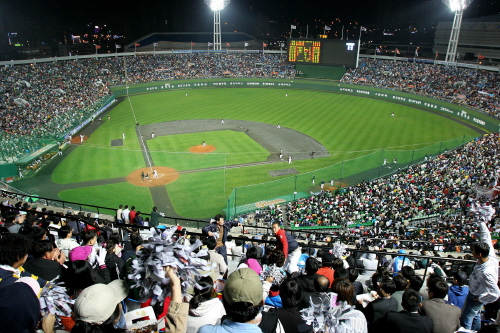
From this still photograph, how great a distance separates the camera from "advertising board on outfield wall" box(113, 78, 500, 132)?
42.2 meters

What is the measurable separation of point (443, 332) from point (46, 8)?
10698 centimetres

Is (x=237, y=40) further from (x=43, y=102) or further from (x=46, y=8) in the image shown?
(x=43, y=102)

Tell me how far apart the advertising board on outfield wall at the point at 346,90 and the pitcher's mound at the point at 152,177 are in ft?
109

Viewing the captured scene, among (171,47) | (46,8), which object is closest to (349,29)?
(171,47)

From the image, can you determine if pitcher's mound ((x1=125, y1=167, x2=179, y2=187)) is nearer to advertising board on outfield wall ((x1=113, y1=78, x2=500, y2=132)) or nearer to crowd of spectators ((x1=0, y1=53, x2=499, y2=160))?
crowd of spectators ((x1=0, y1=53, x2=499, y2=160))

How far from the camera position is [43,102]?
4288 cm

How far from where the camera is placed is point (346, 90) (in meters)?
60.9

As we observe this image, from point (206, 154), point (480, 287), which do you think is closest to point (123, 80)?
point (206, 154)

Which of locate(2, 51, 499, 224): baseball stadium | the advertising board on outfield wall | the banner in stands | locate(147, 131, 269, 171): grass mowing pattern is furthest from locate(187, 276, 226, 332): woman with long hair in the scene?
the advertising board on outfield wall

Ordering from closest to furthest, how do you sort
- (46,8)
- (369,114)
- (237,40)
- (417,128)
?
(417,128), (369,114), (46,8), (237,40)

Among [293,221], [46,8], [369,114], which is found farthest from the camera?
[46,8]

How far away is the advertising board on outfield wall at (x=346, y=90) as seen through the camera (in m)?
42.2

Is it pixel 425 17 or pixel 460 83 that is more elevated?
pixel 425 17

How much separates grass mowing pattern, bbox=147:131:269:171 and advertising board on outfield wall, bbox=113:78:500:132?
1008 inches
